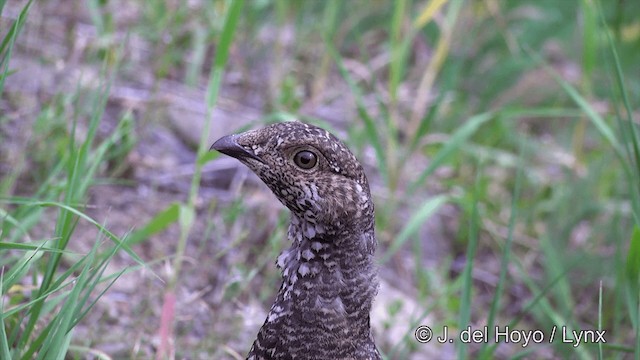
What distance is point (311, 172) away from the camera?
2746 mm

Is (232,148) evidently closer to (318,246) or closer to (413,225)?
(318,246)

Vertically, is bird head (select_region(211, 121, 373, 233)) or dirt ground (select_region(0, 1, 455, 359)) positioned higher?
bird head (select_region(211, 121, 373, 233))

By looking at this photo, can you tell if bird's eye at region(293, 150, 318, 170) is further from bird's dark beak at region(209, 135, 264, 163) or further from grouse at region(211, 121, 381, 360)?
bird's dark beak at region(209, 135, 264, 163)

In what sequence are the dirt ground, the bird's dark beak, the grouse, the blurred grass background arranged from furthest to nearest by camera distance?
the dirt ground, the blurred grass background, the bird's dark beak, the grouse

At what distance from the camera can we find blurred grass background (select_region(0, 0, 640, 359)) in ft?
11.5

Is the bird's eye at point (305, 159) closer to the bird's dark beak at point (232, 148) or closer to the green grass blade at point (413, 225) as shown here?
the bird's dark beak at point (232, 148)

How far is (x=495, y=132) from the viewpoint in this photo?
6059mm

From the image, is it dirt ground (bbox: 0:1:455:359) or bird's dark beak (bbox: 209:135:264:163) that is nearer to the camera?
bird's dark beak (bbox: 209:135:264:163)

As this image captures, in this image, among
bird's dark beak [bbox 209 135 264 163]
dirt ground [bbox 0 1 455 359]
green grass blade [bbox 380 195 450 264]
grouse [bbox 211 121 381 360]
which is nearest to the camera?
grouse [bbox 211 121 381 360]

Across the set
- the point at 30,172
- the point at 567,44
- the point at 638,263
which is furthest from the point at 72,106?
the point at 567,44

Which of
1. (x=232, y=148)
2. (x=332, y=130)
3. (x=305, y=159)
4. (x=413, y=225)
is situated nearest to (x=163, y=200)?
(x=332, y=130)

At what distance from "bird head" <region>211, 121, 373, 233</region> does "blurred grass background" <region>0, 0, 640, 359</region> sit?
62 cm

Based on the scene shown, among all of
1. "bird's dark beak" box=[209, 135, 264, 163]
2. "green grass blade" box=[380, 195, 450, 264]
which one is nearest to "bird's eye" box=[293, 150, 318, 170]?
"bird's dark beak" box=[209, 135, 264, 163]

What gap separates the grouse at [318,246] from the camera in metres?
2.66
